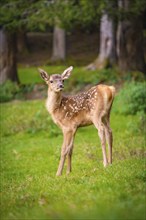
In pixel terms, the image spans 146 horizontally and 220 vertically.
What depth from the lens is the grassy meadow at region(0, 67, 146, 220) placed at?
255 inches

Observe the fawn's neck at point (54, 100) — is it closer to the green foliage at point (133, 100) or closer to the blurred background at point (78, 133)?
the blurred background at point (78, 133)

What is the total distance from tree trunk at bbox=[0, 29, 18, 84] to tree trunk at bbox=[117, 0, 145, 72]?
4140mm

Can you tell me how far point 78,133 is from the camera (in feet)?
58.3

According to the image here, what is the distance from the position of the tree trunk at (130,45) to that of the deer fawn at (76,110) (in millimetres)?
13297

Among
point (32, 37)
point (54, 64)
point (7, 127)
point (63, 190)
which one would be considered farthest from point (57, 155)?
point (32, 37)

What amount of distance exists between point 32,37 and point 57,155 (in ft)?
101

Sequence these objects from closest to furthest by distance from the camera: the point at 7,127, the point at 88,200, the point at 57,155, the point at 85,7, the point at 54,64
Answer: the point at 88,200 → the point at 57,155 → the point at 7,127 → the point at 85,7 → the point at 54,64

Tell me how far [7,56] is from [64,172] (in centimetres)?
1347

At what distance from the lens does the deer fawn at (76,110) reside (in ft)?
38.2

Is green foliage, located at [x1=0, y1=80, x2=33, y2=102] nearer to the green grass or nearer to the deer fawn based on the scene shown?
the green grass

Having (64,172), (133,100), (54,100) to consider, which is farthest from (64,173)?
(133,100)

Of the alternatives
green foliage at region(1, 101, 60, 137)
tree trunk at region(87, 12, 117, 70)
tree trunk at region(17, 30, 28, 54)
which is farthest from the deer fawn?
tree trunk at region(17, 30, 28, 54)

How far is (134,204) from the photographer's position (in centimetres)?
632

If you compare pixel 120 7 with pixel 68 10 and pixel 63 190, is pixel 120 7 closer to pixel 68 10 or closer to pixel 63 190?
pixel 68 10
